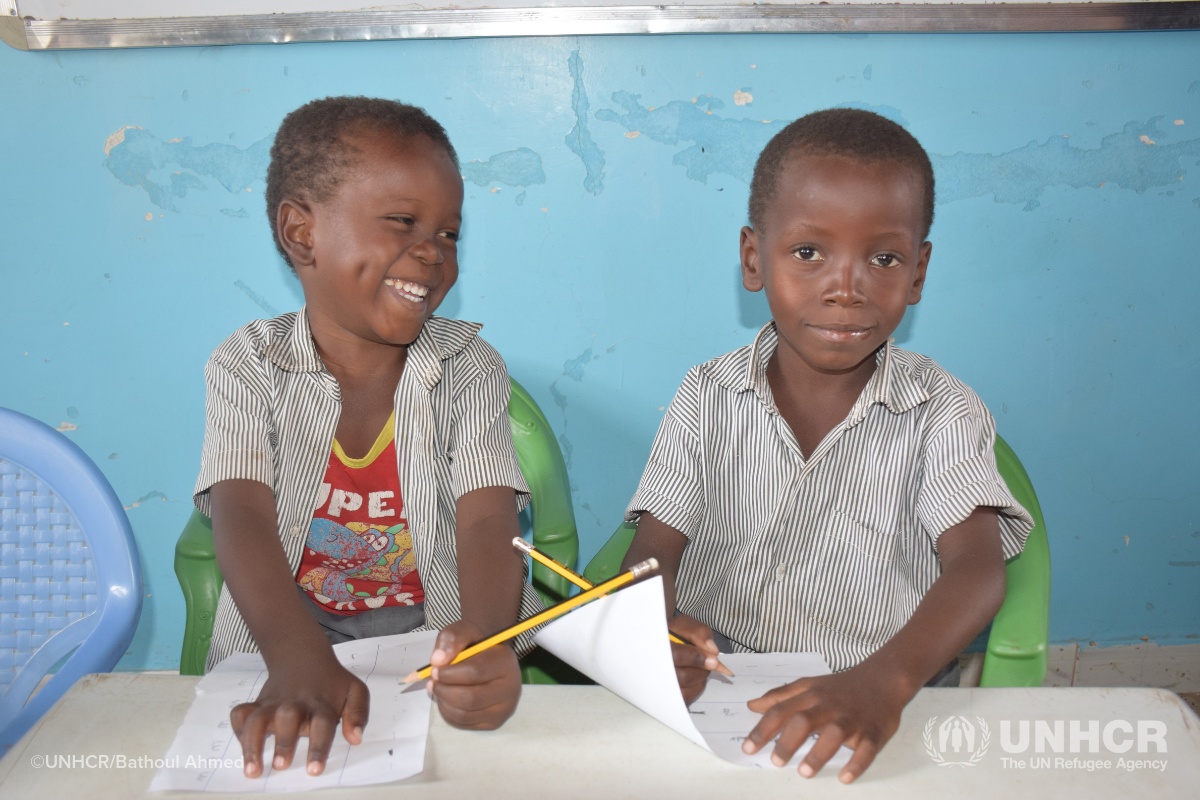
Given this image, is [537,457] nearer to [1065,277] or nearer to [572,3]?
→ [572,3]

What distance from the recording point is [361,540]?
1.13 meters

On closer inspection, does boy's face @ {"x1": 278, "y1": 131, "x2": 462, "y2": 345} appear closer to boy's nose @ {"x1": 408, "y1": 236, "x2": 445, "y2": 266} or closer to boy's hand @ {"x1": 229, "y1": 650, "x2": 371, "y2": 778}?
boy's nose @ {"x1": 408, "y1": 236, "x2": 445, "y2": 266}

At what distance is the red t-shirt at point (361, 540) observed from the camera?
111 centimetres

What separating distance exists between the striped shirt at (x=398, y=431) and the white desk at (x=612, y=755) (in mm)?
353

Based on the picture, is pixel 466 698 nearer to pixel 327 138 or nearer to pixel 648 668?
pixel 648 668

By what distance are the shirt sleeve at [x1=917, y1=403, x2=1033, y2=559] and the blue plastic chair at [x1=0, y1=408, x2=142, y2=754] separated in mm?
912

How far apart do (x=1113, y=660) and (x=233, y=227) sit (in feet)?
6.33

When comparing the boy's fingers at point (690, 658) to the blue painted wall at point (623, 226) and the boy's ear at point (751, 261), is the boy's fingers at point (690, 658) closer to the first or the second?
the boy's ear at point (751, 261)

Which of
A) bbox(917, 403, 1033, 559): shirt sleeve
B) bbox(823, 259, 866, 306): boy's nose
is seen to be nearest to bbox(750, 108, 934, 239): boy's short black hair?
bbox(823, 259, 866, 306): boy's nose

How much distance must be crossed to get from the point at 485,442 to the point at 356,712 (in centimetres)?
45

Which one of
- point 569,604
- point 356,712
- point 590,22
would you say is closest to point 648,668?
point 569,604

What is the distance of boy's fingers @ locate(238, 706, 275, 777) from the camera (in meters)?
0.62

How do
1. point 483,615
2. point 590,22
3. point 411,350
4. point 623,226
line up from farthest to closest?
point 623,226
point 590,22
point 411,350
point 483,615

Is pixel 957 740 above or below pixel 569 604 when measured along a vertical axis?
below
